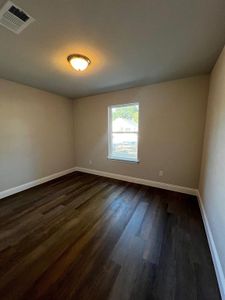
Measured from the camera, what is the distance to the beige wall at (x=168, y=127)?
8.96 feet

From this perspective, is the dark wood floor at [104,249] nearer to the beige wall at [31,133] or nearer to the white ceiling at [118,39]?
the beige wall at [31,133]

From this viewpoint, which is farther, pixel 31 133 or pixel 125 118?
A: pixel 125 118

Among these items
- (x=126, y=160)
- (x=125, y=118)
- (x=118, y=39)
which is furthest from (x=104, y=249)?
(x=125, y=118)

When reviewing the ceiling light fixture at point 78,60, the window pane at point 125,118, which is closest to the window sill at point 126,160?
the window pane at point 125,118

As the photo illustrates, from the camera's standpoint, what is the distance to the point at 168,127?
118 inches

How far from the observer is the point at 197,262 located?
1.44 metres

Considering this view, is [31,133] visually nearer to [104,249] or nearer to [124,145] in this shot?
[124,145]

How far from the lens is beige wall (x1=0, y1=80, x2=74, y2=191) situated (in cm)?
286

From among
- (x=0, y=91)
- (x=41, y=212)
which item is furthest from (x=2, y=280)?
(x=0, y=91)

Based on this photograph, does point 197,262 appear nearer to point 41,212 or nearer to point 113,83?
point 41,212

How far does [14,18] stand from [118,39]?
3.56 ft

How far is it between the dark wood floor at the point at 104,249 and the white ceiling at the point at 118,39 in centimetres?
250

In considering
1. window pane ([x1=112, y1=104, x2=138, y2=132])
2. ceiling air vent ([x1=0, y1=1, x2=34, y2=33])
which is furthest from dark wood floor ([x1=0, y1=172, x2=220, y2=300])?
ceiling air vent ([x1=0, y1=1, x2=34, y2=33])

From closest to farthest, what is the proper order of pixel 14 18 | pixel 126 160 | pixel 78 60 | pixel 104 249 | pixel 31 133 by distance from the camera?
pixel 14 18 < pixel 104 249 < pixel 78 60 < pixel 31 133 < pixel 126 160
